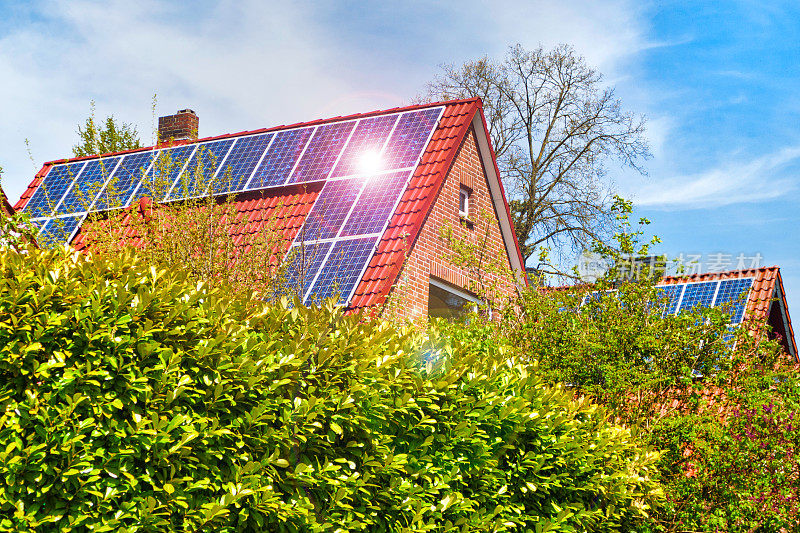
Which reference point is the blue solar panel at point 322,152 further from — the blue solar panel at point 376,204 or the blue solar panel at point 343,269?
the blue solar panel at point 343,269

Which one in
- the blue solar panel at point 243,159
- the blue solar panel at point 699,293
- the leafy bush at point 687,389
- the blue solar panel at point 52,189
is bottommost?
the leafy bush at point 687,389

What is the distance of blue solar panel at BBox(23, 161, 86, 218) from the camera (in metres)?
19.1

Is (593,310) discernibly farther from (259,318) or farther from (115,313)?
(115,313)

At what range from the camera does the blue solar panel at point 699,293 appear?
79.8 ft

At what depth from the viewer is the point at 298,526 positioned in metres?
5.18

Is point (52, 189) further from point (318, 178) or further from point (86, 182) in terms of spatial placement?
point (318, 178)

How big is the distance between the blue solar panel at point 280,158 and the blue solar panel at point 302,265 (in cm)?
273

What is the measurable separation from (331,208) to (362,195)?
66 cm

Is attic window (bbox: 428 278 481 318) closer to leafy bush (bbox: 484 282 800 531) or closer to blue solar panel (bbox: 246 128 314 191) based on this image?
blue solar panel (bbox: 246 128 314 191)

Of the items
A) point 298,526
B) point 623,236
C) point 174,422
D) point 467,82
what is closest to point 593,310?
point 623,236

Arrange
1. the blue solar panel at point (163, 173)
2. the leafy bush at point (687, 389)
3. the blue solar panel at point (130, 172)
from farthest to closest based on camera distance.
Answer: the blue solar panel at point (130, 172) < the blue solar panel at point (163, 173) < the leafy bush at point (687, 389)

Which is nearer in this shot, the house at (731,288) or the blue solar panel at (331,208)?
the blue solar panel at (331,208)

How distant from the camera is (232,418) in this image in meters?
5.00

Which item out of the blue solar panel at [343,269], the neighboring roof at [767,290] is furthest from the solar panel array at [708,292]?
the blue solar panel at [343,269]
